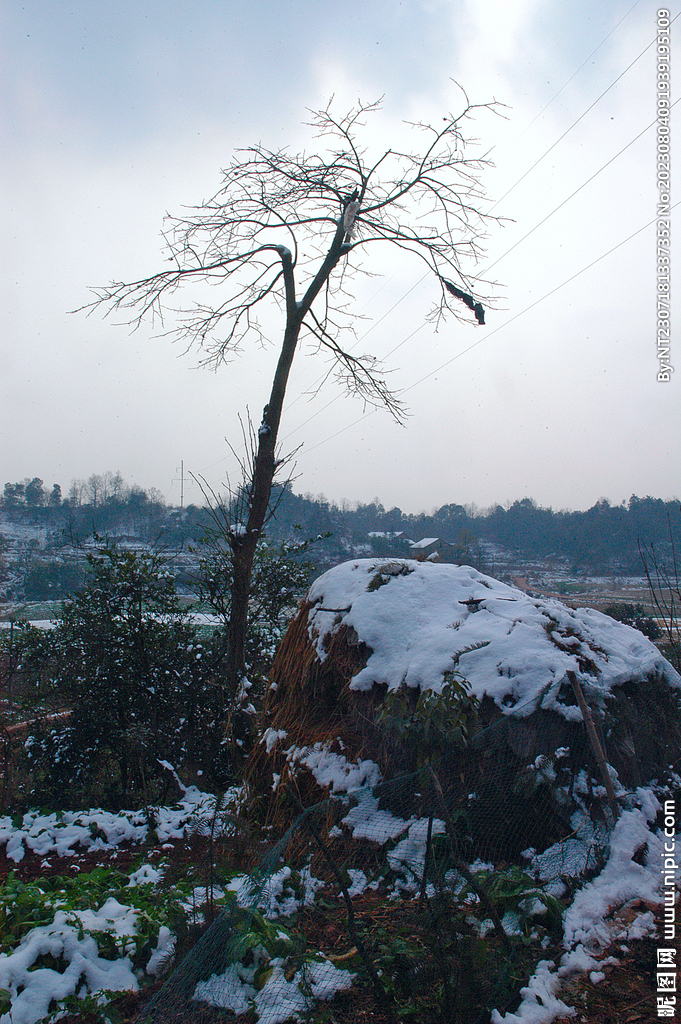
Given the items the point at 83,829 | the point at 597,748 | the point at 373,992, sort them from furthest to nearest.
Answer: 1. the point at 83,829
2. the point at 597,748
3. the point at 373,992

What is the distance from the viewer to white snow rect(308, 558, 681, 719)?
3590mm

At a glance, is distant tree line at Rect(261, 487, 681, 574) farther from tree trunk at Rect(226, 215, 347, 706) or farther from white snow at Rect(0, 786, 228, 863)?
white snow at Rect(0, 786, 228, 863)

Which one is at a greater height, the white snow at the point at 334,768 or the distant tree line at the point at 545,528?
the distant tree line at the point at 545,528

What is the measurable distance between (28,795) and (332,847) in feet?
18.6

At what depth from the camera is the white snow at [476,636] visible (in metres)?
3.59

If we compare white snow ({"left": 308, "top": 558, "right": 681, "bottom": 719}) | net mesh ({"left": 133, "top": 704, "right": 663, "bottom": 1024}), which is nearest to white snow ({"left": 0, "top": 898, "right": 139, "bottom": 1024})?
net mesh ({"left": 133, "top": 704, "right": 663, "bottom": 1024})

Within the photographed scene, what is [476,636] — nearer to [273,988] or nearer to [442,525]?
[273,988]

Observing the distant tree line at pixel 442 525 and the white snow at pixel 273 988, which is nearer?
the white snow at pixel 273 988

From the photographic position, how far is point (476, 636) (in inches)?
158

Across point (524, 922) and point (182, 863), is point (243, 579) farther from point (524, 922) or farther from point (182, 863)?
point (524, 922)

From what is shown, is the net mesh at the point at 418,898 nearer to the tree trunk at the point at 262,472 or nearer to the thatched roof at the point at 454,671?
the thatched roof at the point at 454,671

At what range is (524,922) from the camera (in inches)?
99.2

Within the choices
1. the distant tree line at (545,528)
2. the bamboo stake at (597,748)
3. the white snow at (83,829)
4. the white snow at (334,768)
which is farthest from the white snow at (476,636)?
the distant tree line at (545,528)

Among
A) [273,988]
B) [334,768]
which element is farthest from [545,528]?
[273,988]
